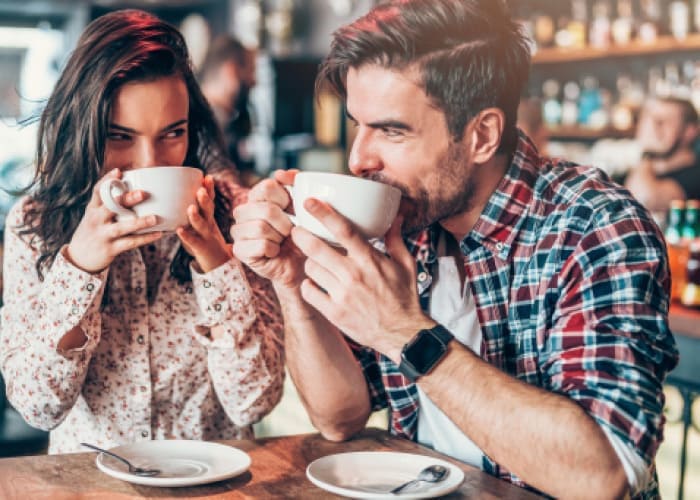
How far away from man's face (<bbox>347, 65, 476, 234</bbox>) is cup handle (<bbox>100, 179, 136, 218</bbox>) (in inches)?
14.5

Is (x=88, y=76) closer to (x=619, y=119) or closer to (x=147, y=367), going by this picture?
(x=147, y=367)

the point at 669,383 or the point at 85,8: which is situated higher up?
the point at 85,8

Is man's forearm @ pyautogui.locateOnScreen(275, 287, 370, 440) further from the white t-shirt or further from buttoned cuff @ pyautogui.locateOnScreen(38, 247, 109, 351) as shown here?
buttoned cuff @ pyautogui.locateOnScreen(38, 247, 109, 351)

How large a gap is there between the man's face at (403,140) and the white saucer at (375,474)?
384 millimetres

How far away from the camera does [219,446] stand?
4.56ft

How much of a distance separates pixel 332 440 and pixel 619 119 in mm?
4458

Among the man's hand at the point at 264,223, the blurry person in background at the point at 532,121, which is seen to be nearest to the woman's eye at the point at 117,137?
the man's hand at the point at 264,223

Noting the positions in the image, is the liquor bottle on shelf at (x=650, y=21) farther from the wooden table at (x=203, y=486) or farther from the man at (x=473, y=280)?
the wooden table at (x=203, y=486)

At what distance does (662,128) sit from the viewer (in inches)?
189

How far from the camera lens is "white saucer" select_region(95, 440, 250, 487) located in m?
1.23

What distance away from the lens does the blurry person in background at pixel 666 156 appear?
473 cm

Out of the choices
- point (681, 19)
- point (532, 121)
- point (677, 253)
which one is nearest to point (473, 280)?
point (677, 253)

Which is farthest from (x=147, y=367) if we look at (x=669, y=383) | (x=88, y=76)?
(x=669, y=383)

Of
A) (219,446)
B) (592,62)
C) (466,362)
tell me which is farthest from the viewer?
(592,62)
